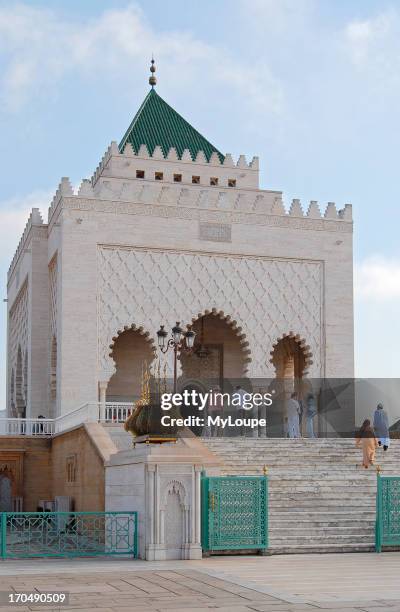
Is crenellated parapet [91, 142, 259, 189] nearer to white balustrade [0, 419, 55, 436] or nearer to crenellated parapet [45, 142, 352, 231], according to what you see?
crenellated parapet [45, 142, 352, 231]

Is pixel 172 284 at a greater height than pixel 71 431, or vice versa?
pixel 172 284

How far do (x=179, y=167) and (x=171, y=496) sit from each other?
14.1 meters

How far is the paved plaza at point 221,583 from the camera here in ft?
21.0

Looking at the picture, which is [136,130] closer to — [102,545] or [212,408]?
[212,408]

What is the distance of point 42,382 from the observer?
69.1 ft

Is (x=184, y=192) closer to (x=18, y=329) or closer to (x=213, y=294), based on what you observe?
(x=213, y=294)

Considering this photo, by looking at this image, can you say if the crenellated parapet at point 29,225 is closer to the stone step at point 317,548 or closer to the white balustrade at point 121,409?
the white balustrade at point 121,409

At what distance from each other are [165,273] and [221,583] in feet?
42.3

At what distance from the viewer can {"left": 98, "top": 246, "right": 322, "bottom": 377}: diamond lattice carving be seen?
19.7m

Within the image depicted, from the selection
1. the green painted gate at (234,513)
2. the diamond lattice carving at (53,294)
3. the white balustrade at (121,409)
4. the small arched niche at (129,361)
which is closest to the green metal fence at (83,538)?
the green painted gate at (234,513)

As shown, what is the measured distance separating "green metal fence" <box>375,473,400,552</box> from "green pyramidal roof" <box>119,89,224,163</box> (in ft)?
46.6

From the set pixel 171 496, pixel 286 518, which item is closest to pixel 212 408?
pixel 286 518

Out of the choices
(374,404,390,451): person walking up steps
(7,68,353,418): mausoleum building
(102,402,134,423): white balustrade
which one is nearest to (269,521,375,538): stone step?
(374,404,390,451): person walking up steps

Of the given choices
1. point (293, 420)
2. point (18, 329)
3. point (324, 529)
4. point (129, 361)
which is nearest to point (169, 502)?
point (324, 529)
